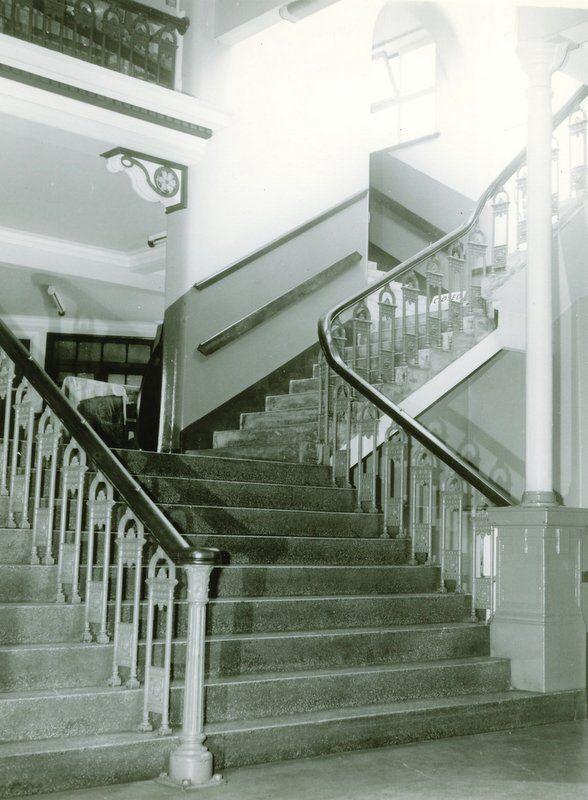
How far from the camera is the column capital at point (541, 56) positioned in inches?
229

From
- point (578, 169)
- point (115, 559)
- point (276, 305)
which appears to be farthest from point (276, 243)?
point (115, 559)

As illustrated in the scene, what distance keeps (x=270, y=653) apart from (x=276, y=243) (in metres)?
4.97

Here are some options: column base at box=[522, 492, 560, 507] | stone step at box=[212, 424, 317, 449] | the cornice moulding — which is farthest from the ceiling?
column base at box=[522, 492, 560, 507]

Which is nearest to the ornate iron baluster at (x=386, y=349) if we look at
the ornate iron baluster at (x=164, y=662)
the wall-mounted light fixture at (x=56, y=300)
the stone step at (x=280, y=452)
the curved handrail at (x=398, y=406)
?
the curved handrail at (x=398, y=406)

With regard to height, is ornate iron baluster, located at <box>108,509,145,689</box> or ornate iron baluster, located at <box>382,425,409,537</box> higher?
ornate iron baluster, located at <box>382,425,409,537</box>

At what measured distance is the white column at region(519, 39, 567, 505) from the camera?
5734mm

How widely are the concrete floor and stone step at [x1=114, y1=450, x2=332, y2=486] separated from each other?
2.24 metres

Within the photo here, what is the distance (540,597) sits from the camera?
18.1 feet

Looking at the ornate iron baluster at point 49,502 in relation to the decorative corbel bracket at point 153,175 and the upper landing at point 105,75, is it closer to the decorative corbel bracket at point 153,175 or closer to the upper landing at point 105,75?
the upper landing at point 105,75

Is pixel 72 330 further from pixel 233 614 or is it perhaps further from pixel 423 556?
pixel 233 614

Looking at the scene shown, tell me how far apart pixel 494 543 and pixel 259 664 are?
183 centimetres

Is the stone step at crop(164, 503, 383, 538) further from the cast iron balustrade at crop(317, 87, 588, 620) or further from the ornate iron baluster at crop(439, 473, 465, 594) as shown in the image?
the ornate iron baluster at crop(439, 473, 465, 594)

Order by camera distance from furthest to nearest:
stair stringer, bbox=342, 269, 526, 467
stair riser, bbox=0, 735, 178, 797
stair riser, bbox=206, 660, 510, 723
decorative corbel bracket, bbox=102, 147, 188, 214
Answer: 1. decorative corbel bracket, bbox=102, 147, 188, 214
2. stair stringer, bbox=342, 269, 526, 467
3. stair riser, bbox=206, 660, 510, 723
4. stair riser, bbox=0, 735, 178, 797

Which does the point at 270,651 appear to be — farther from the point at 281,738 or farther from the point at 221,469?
the point at 221,469
